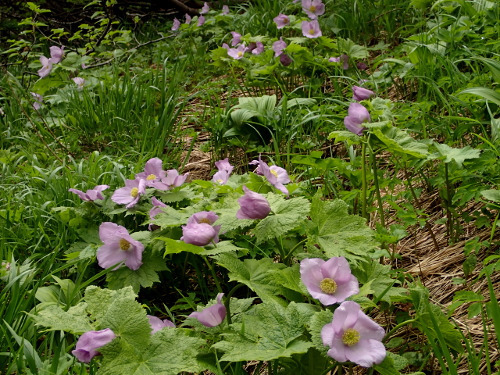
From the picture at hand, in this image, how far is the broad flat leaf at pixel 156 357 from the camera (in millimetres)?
950

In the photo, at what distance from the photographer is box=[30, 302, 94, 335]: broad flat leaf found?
1.00m

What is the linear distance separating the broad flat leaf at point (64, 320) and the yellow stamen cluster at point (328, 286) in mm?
460

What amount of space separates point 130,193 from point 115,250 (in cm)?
25

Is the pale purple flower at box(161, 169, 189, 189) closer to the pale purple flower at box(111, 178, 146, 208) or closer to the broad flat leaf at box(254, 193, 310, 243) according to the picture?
the pale purple flower at box(111, 178, 146, 208)

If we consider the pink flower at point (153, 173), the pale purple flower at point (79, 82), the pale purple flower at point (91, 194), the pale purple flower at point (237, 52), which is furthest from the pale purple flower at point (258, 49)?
the pale purple flower at point (91, 194)

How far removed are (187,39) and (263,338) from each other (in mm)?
3834

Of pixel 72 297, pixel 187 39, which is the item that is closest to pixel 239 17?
pixel 187 39

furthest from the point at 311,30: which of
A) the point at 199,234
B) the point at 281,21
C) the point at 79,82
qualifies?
the point at 199,234

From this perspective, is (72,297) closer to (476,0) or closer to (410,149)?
(410,149)

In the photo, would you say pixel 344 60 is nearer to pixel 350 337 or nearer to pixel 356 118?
pixel 356 118

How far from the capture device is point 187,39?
445 cm

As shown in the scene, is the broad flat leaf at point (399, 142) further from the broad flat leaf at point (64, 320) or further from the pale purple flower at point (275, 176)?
the broad flat leaf at point (64, 320)

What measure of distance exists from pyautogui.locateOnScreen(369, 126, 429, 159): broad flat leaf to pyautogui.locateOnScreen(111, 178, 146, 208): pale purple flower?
27.5 inches

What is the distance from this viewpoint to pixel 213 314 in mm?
1132
